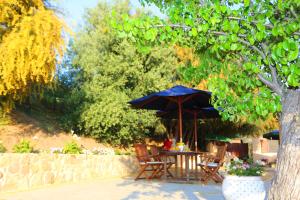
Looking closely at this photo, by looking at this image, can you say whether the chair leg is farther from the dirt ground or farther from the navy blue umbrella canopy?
the dirt ground

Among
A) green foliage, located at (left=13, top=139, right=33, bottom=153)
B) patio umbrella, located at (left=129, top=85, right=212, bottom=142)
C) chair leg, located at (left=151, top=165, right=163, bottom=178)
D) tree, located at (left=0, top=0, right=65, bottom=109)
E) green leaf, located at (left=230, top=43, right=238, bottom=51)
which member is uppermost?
tree, located at (left=0, top=0, right=65, bottom=109)

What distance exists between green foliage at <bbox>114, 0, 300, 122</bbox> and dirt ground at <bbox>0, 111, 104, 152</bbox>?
826cm

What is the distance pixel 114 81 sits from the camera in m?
14.2

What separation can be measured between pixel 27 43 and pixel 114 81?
5.14m

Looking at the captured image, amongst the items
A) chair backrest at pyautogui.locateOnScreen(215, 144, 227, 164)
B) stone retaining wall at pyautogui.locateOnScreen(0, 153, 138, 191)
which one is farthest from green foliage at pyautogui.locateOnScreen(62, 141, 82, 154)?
chair backrest at pyautogui.locateOnScreen(215, 144, 227, 164)

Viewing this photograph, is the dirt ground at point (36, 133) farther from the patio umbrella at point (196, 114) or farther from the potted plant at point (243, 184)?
the potted plant at point (243, 184)

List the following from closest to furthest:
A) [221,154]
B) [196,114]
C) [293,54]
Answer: [293,54], [221,154], [196,114]

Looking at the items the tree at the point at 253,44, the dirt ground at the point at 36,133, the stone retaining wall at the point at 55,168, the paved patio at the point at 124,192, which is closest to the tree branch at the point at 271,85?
the tree at the point at 253,44

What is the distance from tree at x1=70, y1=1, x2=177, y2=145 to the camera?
13.4 meters

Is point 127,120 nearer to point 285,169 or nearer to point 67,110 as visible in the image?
point 67,110

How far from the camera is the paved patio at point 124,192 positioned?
21.6ft

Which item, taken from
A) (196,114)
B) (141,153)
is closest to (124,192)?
(141,153)

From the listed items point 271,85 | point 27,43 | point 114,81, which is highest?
point 27,43

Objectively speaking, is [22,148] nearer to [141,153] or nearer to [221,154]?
[141,153]
